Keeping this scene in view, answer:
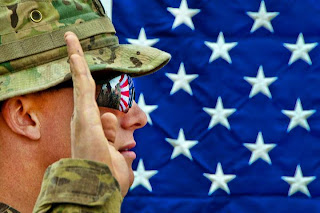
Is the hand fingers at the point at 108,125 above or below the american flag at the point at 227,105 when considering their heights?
below

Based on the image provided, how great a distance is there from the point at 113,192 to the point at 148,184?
2505 mm

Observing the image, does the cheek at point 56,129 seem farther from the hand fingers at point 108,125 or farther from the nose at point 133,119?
the hand fingers at point 108,125

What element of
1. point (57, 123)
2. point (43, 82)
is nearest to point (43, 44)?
point (43, 82)

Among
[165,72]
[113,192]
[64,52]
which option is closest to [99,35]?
[64,52]

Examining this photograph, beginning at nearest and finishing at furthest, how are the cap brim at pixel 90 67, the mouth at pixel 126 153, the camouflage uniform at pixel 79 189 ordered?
the camouflage uniform at pixel 79 189 → the cap brim at pixel 90 67 → the mouth at pixel 126 153

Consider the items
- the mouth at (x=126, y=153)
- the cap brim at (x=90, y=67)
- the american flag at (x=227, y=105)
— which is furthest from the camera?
the american flag at (x=227, y=105)

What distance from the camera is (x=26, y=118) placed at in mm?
2082

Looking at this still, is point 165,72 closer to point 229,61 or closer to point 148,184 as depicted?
point 229,61

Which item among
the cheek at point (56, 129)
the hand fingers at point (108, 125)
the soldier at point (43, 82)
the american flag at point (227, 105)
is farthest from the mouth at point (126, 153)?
the american flag at point (227, 105)

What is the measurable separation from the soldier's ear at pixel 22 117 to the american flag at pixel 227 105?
7.01 feet

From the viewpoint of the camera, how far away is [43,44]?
210 centimetres

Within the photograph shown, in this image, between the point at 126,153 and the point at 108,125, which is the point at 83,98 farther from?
the point at 126,153

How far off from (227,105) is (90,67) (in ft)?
7.26

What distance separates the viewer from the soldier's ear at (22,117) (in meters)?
2.06
